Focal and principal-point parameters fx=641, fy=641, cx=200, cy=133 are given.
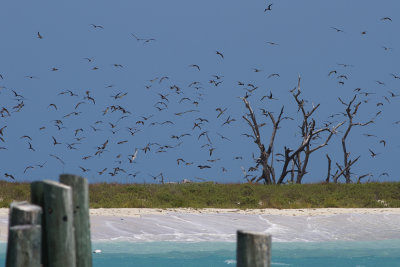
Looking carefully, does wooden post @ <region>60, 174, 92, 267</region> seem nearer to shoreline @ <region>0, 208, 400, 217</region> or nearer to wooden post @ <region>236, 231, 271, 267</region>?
wooden post @ <region>236, 231, 271, 267</region>

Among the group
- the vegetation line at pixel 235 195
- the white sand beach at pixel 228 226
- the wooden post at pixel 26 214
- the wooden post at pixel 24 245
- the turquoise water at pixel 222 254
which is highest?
the vegetation line at pixel 235 195

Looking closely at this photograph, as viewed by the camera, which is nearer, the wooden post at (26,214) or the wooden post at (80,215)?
the wooden post at (26,214)

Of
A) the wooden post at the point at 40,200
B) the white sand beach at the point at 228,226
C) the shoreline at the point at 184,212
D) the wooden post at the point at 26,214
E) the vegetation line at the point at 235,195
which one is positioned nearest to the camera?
the wooden post at the point at 26,214

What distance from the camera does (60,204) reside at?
682 cm

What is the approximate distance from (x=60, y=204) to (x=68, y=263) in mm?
653

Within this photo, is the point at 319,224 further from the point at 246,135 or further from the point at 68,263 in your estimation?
the point at 246,135

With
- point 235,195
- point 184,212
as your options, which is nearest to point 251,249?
point 184,212

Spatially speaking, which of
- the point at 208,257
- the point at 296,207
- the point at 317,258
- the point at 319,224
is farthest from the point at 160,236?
the point at 296,207

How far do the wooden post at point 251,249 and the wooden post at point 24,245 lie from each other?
2117 mm

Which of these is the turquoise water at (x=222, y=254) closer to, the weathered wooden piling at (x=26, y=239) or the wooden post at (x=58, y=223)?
the wooden post at (x=58, y=223)

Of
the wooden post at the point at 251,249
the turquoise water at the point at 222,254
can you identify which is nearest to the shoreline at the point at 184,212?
the turquoise water at the point at 222,254

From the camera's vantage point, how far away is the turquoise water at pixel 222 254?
15.2 m

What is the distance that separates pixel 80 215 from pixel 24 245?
75 centimetres

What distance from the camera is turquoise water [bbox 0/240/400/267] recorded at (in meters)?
15.2
